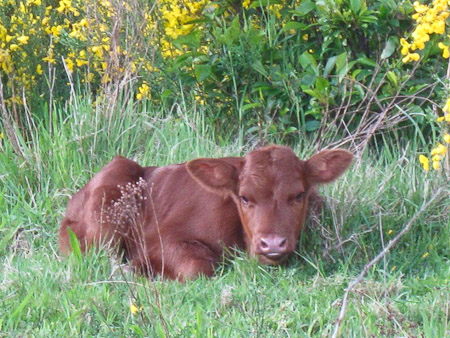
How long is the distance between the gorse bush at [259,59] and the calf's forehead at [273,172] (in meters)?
1.31

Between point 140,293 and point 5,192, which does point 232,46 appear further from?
point 140,293

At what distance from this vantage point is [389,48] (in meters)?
7.51

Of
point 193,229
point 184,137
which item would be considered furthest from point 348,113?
point 193,229

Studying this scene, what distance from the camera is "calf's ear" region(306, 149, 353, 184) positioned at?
615cm

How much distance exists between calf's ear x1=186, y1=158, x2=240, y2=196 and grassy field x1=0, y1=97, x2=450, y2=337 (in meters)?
0.49

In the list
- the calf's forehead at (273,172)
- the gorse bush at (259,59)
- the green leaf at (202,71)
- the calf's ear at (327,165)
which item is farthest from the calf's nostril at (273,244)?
the green leaf at (202,71)

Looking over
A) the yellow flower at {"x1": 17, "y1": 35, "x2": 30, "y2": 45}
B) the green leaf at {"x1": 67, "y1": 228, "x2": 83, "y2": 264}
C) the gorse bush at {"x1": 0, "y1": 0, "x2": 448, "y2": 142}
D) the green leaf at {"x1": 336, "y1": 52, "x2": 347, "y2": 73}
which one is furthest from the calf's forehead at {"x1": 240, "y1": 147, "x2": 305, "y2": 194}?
the yellow flower at {"x1": 17, "y1": 35, "x2": 30, "y2": 45}

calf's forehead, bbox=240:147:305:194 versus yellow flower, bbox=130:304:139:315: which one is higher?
calf's forehead, bbox=240:147:305:194

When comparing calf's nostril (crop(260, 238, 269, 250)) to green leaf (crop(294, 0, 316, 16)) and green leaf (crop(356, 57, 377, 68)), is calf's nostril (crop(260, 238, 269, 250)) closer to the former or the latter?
green leaf (crop(356, 57, 377, 68))

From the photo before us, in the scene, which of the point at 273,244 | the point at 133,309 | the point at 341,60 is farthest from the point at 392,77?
the point at 133,309

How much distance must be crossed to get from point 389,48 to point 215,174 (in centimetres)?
210

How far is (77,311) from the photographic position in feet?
16.4

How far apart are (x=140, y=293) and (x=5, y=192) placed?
7.78 feet

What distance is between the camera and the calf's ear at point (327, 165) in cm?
615
